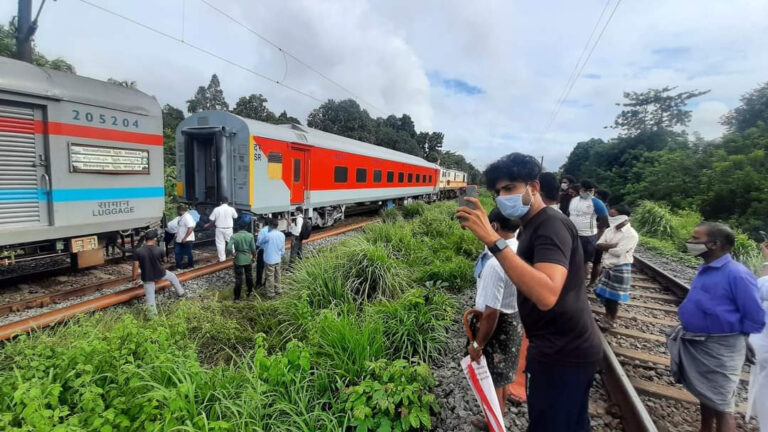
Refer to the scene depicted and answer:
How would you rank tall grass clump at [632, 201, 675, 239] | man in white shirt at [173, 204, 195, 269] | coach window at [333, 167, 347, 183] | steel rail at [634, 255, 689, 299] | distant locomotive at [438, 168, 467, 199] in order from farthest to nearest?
distant locomotive at [438, 168, 467, 199]
tall grass clump at [632, 201, 675, 239]
coach window at [333, 167, 347, 183]
man in white shirt at [173, 204, 195, 269]
steel rail at [634, 255, 689, 299]

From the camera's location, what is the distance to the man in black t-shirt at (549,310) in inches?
65.8

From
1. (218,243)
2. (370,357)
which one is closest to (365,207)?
(218,243)

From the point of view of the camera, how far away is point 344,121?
4828cm

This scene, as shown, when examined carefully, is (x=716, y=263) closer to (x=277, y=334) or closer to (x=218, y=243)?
(x=277, y=334)

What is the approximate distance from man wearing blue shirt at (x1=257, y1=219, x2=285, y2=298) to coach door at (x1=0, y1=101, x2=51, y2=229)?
10.4ft

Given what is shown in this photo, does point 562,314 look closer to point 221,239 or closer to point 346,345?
point 346,345

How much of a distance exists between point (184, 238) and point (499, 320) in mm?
6418

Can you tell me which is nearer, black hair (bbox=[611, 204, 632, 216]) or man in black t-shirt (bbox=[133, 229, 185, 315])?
black hair (bbox=[611, 204, 632, 216])

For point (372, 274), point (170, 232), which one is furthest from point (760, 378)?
point (170, 232)

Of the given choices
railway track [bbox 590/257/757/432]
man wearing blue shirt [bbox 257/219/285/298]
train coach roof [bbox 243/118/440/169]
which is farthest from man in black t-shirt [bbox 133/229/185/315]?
railway track [bbox 590/257/757/432]

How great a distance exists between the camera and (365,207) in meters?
17.2

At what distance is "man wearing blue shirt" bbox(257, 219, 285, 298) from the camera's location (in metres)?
6.00

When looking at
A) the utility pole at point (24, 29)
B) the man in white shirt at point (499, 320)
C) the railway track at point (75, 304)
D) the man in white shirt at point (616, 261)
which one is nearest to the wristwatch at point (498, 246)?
the man in white shirt at point (499, 320)

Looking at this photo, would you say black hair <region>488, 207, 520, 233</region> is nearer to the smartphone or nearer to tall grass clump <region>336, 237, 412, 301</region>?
the smartphone
